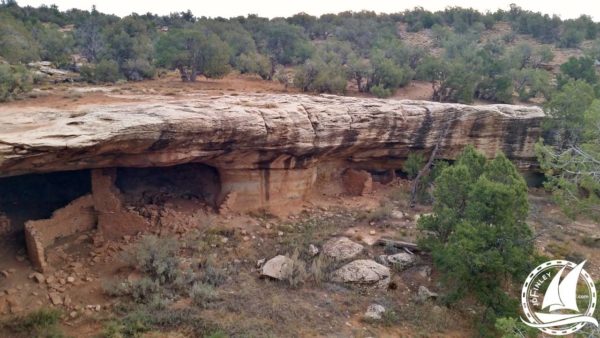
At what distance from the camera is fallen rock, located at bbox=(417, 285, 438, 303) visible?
362 inches

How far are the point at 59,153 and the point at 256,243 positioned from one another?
4.76 metres

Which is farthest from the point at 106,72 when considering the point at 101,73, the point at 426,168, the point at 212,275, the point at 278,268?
the point at 426,168

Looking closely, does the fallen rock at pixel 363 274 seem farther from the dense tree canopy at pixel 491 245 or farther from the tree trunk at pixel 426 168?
the tree trunk at pixel 426 168

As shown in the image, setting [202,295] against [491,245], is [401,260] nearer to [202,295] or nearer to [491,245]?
[491,245]

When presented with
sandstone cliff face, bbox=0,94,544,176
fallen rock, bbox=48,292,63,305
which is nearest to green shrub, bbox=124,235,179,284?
fallen rock, bbox=48,292,63,305

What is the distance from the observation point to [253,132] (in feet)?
34.6

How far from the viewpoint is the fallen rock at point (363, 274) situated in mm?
9672

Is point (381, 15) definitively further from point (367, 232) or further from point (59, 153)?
point (59, 153)

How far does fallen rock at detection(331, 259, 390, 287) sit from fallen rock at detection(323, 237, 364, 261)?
40cm

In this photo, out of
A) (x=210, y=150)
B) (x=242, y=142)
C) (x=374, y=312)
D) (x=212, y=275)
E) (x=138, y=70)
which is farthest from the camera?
(x=138, y=70)

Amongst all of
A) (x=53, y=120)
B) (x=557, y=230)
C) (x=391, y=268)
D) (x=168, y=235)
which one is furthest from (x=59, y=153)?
(x=557, y=230)

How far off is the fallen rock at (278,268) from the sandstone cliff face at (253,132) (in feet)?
9.20

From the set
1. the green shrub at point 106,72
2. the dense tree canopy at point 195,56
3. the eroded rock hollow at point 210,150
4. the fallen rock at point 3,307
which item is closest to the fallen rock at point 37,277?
the eroded rock hollow at point 210,150

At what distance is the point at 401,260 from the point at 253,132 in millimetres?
4455
